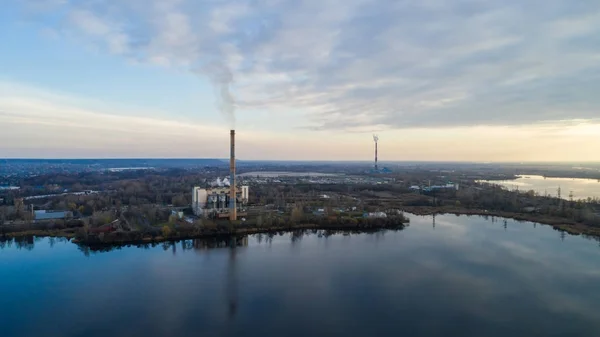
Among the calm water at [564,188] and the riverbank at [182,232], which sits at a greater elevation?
the calm water at [564,188]

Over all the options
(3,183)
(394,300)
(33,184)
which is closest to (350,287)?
(394,300)

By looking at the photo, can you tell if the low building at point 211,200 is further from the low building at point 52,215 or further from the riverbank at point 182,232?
the low building at point 52,215

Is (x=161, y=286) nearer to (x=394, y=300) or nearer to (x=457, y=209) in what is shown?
(x=394, y=300)

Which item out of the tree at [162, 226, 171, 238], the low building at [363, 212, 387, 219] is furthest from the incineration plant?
the low building at [363, 212, 387, 219]

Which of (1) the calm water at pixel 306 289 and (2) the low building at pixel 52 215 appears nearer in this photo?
(1) the calm water at pixel 306 289

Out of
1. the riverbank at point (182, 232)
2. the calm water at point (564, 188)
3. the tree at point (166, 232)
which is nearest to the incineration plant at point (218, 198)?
the riverbank at point (182, 232)

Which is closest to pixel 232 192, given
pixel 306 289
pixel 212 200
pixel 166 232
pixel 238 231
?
pixel 212 200

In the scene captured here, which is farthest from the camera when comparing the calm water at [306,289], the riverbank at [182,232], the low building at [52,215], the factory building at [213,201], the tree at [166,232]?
the factory building at [213,201]
